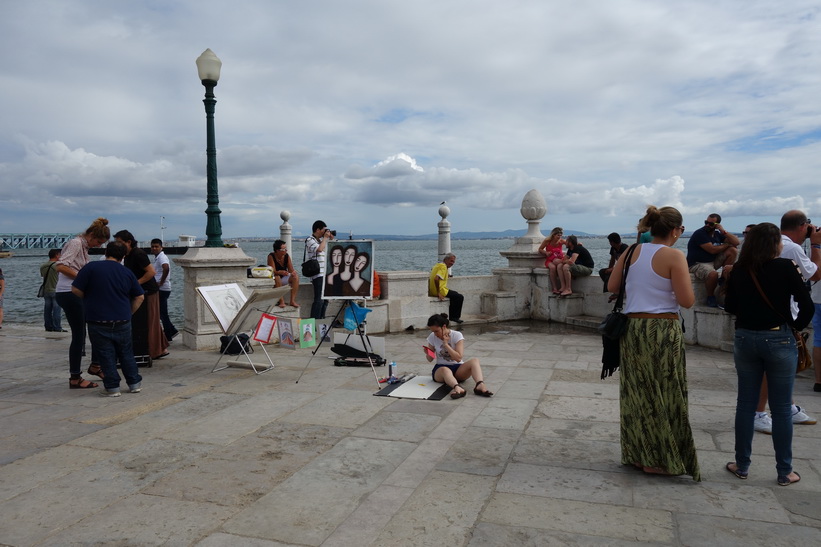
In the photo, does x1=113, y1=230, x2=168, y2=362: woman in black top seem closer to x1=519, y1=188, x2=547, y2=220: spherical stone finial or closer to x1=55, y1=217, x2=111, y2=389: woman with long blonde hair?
x1=55, y1=217, x2=111, y2=389: woman with long blonde hair

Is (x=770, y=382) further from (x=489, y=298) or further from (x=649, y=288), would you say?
(x=489, y=298)

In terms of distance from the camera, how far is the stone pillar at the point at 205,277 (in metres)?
9.58

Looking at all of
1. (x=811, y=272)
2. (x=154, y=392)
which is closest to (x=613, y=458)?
(x=811, y=272)

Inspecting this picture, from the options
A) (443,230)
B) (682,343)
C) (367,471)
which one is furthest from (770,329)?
(443,230)

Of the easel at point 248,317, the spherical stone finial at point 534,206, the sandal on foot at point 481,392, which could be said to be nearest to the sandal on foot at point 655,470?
the sandal on foot at point 481,392

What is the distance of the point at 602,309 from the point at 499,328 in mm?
2117

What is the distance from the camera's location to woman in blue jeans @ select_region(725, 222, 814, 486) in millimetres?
4000

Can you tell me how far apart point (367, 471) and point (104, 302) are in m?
3.95

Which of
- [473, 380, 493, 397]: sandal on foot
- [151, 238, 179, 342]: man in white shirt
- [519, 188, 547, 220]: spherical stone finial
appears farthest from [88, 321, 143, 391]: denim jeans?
[519, 188, 547, 220]: spherical stone finial

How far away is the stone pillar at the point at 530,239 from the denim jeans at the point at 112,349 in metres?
8.07

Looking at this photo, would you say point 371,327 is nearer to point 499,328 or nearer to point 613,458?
point 499,328

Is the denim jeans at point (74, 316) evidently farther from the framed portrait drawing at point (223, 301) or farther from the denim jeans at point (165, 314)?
the denim jeans at point (165, 314)

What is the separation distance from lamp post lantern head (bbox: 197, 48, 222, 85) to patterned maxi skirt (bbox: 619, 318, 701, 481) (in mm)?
7928

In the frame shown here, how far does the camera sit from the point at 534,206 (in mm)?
13594
